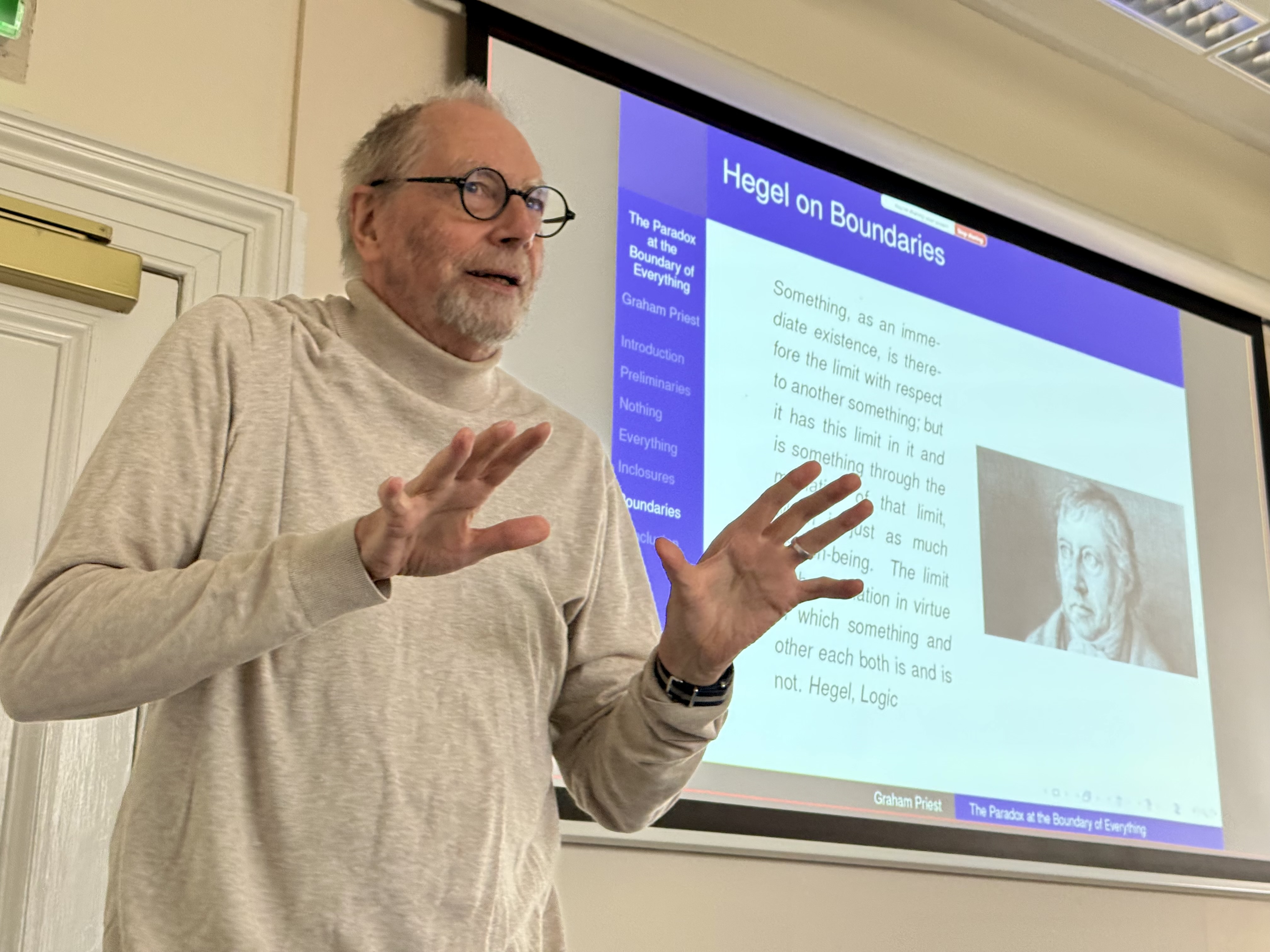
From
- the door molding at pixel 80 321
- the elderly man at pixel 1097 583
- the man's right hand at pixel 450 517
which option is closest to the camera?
the man's right hand at pixel 450 517

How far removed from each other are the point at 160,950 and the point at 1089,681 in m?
2.45

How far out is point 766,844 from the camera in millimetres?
2396

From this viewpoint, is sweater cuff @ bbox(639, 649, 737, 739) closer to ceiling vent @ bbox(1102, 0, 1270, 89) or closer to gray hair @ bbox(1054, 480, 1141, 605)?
gray hair @ bbox(1054, 480, 1141, 605)

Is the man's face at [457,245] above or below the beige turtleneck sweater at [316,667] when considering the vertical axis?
above

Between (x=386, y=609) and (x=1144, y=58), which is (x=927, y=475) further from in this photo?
(x=386, y=609)

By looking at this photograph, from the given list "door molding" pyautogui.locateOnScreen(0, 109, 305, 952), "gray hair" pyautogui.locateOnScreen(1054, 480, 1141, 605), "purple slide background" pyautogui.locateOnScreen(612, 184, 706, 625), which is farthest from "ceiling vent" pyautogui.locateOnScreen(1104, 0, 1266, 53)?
"door molding" pyautogui.locateOnScreen(0, 109, 305, 952)

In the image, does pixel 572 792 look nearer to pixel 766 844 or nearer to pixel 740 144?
pixel 766 844

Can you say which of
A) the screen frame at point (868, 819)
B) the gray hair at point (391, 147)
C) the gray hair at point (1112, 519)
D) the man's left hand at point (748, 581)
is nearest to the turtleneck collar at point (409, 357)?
the gray hair at point (391, 147)

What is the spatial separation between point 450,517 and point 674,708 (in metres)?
0.32

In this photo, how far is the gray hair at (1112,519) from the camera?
124 inches

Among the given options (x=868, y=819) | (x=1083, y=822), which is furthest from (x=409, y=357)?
(x=1083, y=822)

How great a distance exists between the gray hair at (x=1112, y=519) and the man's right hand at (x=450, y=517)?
7.86 feet

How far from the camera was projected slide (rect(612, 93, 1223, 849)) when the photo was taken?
2.52 metres

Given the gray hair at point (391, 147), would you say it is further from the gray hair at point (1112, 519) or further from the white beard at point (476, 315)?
the gray hair at point (1112, 519)
